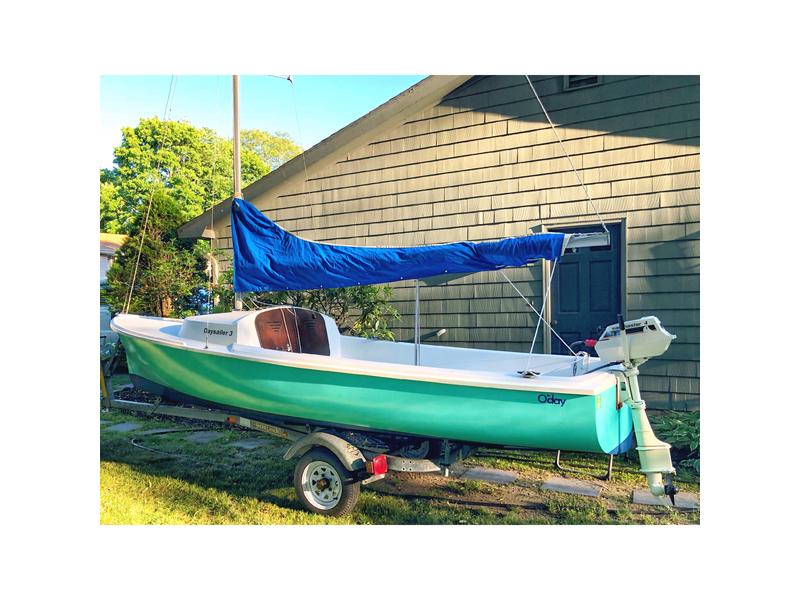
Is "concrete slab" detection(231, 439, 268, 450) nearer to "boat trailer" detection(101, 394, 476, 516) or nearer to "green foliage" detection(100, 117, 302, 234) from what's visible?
"boat trailer" detection(101, 394, 476, 516)

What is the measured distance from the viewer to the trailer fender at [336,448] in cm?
370

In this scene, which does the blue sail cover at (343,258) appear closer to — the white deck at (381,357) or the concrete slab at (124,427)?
the white deck at (381,357)

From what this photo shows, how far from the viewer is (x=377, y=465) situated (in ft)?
12.0

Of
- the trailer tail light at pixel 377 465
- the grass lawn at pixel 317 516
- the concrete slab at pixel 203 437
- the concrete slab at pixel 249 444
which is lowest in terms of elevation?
the grass lawn at pixel 317 516

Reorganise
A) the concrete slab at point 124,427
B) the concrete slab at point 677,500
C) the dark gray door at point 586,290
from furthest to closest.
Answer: the concrete slab at point 124,427
the dark gray door at point 586,290
the concrete slab at point 677,500

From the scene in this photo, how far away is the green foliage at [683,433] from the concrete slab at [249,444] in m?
3.76

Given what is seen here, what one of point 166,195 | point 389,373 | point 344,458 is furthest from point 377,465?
point 166,195

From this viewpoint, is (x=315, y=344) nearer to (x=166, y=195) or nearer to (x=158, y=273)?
(x=158, y=273)

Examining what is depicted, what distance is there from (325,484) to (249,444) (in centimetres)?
208

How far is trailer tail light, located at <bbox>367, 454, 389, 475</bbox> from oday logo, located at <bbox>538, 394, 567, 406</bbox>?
109cm

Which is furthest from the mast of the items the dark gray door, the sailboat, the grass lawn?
the dark gray door

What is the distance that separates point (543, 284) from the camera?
239 inches

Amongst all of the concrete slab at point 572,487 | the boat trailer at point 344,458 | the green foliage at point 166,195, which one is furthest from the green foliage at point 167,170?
the concrete slab at point 572,487
